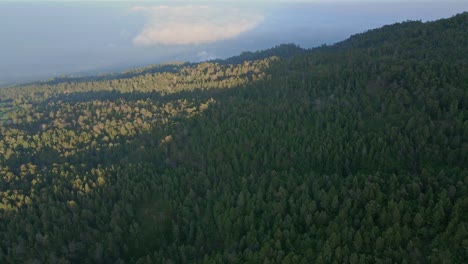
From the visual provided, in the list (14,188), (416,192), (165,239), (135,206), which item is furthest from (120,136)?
(416,192)

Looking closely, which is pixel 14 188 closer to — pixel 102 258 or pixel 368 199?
pixel 102 258

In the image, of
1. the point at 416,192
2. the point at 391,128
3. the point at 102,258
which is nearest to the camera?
the point at 416,192

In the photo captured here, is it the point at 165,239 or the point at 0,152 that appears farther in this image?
the point at 0,152

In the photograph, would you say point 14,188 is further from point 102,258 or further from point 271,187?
point 271,187

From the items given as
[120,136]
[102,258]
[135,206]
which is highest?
[120,136]

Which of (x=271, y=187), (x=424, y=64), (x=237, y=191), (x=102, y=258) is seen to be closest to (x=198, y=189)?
(x=237, y=191)

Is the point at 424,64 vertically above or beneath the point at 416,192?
above

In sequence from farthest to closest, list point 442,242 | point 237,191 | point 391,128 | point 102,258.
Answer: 1. point 391,128
2. point 237,191
3. point 102,258
4. point 442,242
